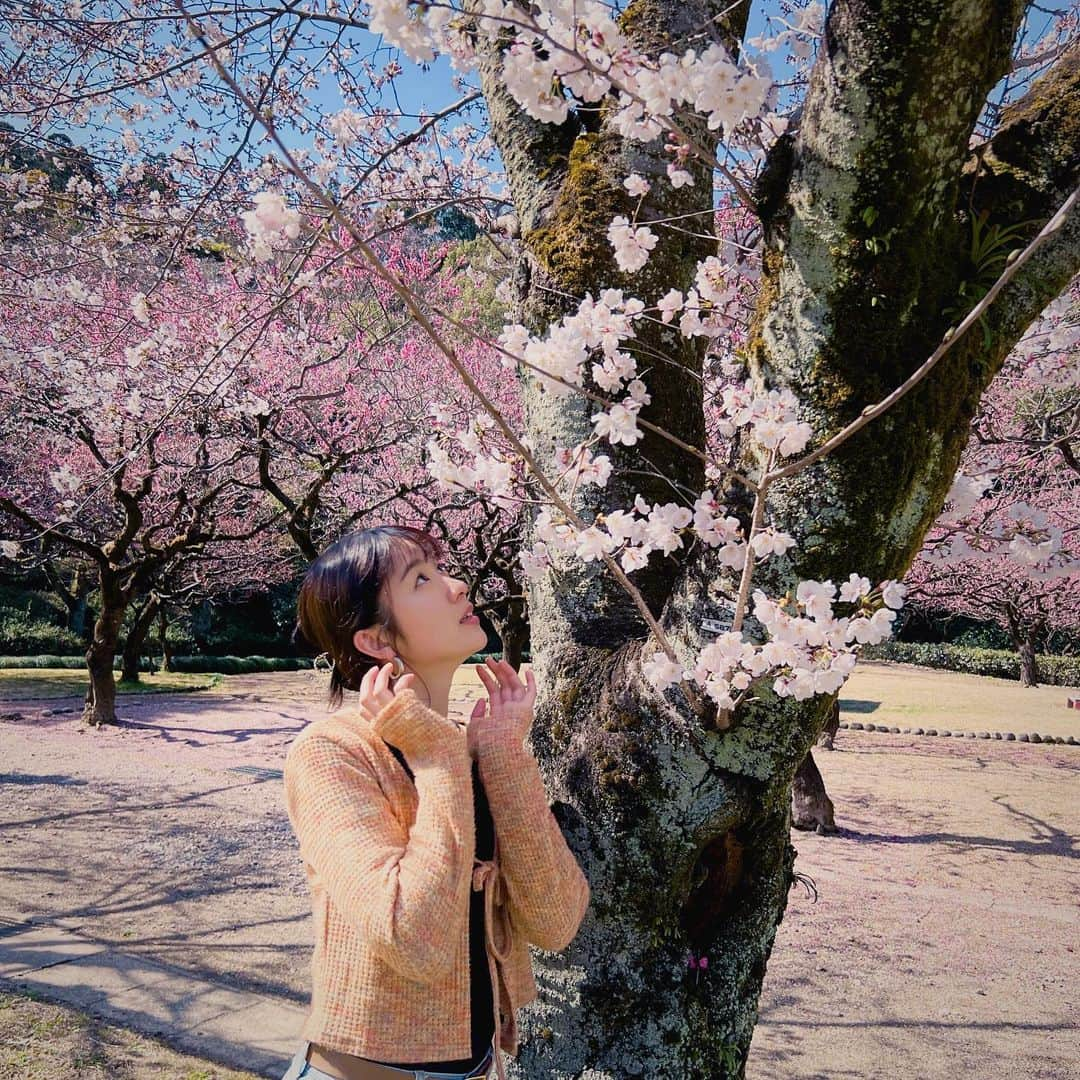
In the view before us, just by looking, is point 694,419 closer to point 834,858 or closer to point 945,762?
point 834,858

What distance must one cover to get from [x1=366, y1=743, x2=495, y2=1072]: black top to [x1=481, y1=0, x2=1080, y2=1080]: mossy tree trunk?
0.24 meters

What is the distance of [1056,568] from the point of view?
6.16 feet

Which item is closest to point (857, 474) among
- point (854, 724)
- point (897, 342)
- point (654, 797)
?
point (897, 342)

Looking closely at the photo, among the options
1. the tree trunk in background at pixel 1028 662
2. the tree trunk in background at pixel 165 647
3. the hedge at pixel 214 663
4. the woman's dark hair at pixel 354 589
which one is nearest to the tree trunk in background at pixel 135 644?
the hedge at pixel 214 663

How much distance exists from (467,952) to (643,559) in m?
0.71

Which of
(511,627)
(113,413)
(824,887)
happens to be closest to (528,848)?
(824,887)

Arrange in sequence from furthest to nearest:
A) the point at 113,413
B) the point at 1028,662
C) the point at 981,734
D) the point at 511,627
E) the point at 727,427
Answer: the point at 1028,662, the point at 981,734, the point at 511,627, the point at 113,413, the point at 727,427

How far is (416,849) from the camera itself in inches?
46.1

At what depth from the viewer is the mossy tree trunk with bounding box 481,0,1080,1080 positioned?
135cm

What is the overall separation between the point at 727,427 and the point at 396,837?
97 cm

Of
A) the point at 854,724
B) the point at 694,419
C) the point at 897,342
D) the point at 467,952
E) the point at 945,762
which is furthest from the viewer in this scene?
the point at 854,724

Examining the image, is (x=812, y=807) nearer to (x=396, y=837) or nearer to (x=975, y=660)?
(x=396, y=837)

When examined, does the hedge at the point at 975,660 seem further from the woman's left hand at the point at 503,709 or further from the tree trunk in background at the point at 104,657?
the woman's left hand at the point at 503,709

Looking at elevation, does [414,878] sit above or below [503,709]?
below
